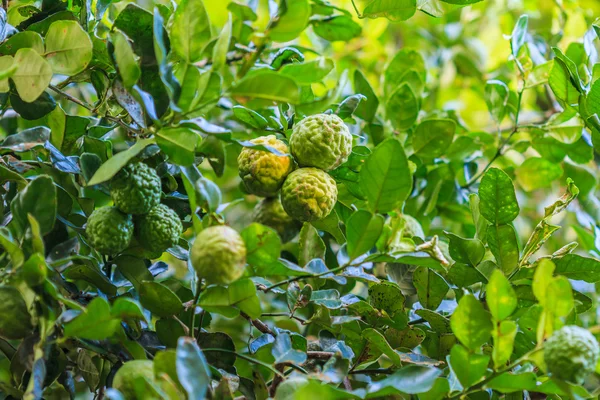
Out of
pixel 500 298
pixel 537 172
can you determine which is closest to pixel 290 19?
pixel 500 298

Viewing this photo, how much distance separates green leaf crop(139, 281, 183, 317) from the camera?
83 cm

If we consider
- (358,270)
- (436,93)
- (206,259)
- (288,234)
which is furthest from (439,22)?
(206,259)

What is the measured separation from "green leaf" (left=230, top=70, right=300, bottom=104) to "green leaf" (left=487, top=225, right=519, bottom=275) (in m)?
0.41

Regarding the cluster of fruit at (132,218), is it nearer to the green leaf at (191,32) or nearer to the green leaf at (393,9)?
the green leaf at (191,32)

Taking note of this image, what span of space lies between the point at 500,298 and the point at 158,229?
0.46 metres

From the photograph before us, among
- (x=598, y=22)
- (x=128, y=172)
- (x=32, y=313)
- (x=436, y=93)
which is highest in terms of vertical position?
(x=598, y=22)

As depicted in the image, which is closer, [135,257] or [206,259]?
[206,259]

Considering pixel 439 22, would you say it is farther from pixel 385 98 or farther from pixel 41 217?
pixel 41 217

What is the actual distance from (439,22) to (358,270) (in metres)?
1.57

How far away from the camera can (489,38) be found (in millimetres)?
2266

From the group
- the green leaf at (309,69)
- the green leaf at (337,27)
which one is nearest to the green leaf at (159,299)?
the green leaf at (309,69)

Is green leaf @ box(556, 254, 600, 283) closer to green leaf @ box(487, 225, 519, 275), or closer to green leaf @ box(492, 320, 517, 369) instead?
green leaf @ box(487, 225, 519, 275)

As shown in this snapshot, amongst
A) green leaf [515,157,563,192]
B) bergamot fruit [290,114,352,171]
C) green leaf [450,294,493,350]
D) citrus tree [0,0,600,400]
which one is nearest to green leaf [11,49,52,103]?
citrus tree [0,0,600,400]

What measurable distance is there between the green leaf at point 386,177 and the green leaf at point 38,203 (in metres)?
0.39
